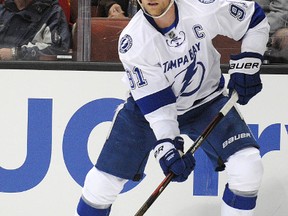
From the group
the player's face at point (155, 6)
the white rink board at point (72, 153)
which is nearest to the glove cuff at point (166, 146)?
the player's face at point (155, 6)

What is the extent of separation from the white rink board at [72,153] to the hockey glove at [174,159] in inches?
31.2

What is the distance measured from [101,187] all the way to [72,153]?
0.57 metres

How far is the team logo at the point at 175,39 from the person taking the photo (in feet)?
12.0

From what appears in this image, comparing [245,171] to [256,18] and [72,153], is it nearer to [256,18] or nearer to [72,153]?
[256,18]

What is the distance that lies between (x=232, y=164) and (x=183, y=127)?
0.97 ft

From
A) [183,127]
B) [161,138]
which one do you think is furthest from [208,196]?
[161,138]

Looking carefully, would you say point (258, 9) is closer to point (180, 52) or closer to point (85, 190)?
point (180, 52)

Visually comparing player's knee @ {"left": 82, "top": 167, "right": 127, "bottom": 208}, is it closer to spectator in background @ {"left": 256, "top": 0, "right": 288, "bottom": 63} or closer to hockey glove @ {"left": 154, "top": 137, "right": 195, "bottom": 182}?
hockey glove @ {"left": 154, "top": 137, "right": 195, "bottom": 182}

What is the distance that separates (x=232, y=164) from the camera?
367 centimetres

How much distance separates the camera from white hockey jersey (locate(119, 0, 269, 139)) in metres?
3.63

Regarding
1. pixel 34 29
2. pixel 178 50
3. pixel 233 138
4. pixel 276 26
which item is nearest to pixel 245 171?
pixel 233 138

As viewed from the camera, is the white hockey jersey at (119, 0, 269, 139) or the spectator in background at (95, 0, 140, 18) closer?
the white hockey jersey at (119, 0, 269, 139)

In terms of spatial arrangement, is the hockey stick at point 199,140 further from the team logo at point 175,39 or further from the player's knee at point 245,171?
the team logo at point 175,39

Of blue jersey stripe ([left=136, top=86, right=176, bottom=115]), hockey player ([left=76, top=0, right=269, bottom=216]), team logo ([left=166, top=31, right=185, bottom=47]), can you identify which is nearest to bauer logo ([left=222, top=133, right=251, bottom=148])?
hockey player ([left=76, top=0, right=269, bottom=216])
